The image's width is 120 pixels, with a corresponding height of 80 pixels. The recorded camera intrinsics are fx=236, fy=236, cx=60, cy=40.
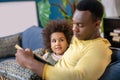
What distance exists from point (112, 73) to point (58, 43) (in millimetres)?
879

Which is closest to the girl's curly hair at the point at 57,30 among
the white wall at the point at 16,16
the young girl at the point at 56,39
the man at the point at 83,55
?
the young girl at the point at 56,39

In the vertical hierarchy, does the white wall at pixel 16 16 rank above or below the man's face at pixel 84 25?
below

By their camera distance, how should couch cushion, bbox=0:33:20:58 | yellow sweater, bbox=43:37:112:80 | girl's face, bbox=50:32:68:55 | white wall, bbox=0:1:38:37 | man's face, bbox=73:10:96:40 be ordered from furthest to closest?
white wall, bbox=0:1:38:37 < couch cushion, bbox=0:33:20:58 < girl's face, bbox=50:32:68:55 < man's face, bbox=73:10:96:40 < yellow sweater, bbox=43:37:112:80

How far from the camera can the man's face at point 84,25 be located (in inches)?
54.3

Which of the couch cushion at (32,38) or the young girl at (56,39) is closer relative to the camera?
the young girl at (56,39)

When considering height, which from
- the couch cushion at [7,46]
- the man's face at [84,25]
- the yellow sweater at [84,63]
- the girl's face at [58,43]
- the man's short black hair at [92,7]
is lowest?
the couch cushion at [7,46]

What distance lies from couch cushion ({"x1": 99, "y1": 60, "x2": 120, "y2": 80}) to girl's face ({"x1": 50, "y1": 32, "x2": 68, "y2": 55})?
80 centimetres

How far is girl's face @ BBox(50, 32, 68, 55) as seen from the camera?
2109 millimetres

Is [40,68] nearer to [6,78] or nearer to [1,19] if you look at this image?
[6,78]

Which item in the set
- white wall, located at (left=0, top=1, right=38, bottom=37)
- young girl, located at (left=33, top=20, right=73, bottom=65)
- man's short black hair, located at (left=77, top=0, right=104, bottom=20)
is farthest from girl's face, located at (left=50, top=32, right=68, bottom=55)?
white wall, located at (left=0, top=1, right=38, bottom=37)

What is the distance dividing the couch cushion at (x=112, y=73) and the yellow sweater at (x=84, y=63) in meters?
0.03

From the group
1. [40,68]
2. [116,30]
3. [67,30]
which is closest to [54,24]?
[67,30]

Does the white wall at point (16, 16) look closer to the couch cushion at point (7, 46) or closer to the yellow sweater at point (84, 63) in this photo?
the couch cushion at point (7, 46)

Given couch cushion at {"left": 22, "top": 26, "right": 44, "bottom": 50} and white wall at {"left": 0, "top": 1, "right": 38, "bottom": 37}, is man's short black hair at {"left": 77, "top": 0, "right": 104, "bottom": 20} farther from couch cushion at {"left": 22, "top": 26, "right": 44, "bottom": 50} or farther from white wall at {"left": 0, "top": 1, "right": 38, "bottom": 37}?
white wall at {"left": 0, "top": 1, "right": 38, "bottom": 37}
